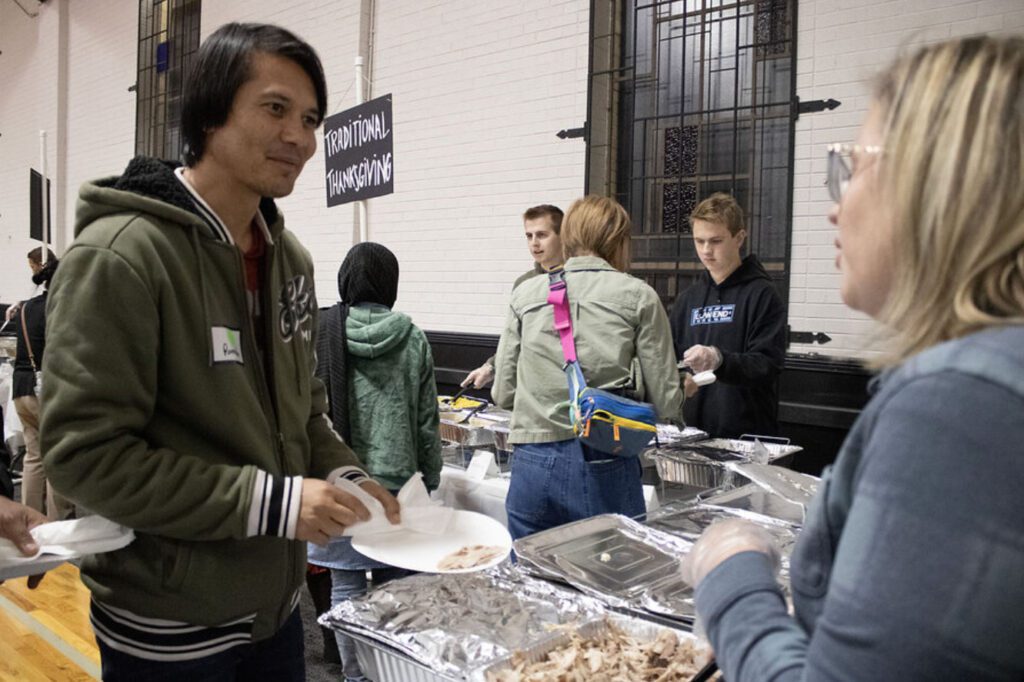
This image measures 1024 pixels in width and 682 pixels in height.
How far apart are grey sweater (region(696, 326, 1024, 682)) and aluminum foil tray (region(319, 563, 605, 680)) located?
32.2 inches

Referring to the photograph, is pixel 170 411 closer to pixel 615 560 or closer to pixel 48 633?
pixel 615 560

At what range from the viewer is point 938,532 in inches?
21.2

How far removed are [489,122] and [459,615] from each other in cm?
459

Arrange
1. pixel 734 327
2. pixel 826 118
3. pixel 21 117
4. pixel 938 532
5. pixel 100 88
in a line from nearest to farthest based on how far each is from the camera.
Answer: pixel 938 532, pixel 734 327, pixel 826 118, pixel 100 88, pixel 21 117

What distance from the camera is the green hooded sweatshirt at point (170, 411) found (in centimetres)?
111

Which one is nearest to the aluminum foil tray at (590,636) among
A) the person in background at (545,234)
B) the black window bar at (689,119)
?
the person in background at (545,234)

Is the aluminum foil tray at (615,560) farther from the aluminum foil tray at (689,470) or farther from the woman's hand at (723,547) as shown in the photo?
the aluminum foil tray at (689,470)

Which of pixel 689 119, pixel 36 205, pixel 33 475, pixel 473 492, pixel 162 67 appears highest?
pixel 162 67

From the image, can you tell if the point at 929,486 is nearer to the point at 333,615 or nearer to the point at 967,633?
the point at 967,633

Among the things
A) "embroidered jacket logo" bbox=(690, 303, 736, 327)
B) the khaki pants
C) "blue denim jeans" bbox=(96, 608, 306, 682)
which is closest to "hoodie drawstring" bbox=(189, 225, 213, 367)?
"blue denim jeans" bbox=(96, 608, 306, 682)

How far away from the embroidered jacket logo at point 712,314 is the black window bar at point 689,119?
116 centimetres

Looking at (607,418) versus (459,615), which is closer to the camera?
(459,615)

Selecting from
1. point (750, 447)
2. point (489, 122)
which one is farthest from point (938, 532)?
point (489, 122)

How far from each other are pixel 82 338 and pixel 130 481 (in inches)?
8.0
